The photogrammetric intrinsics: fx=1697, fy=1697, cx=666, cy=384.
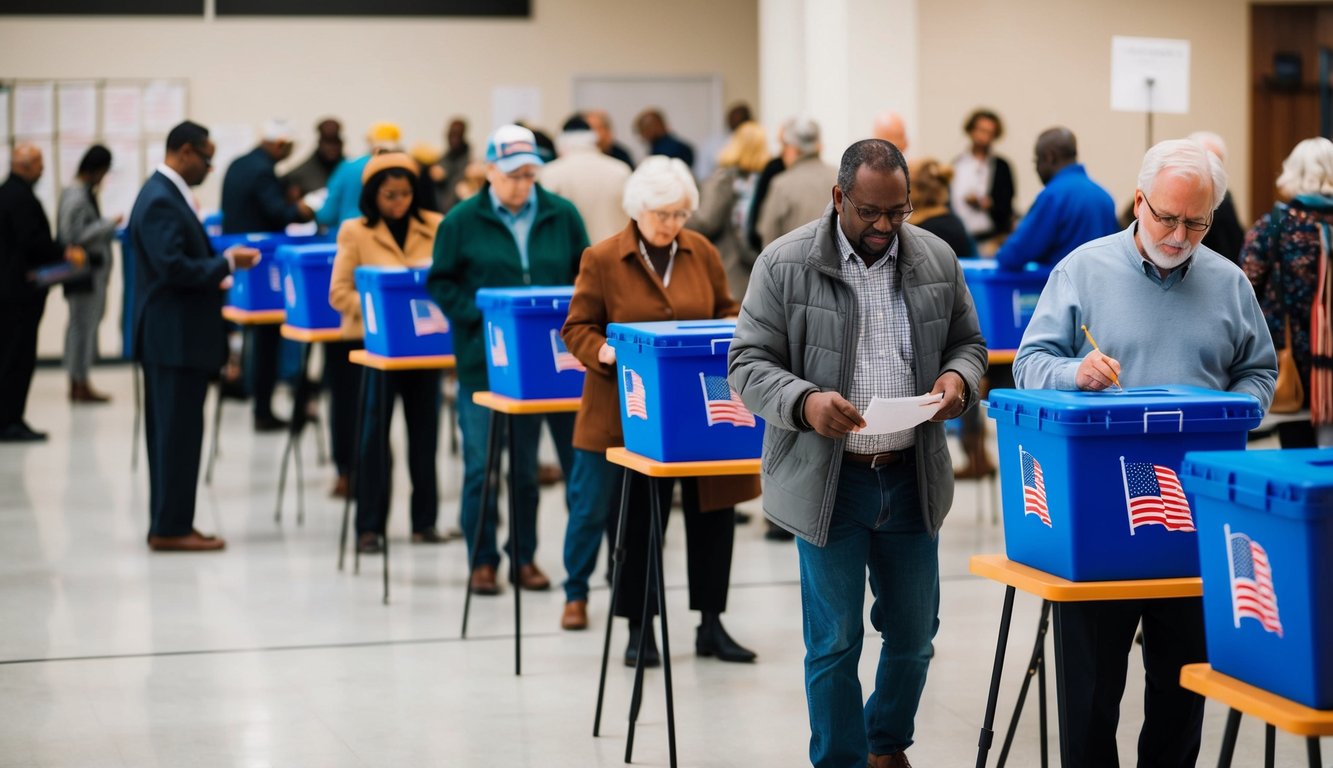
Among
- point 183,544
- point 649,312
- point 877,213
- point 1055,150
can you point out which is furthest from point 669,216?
point 183,544

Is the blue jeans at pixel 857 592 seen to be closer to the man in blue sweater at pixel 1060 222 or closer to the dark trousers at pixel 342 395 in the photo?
the man in blue sweater at pixel 1060 222

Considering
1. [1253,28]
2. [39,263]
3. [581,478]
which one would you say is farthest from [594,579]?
[1253,28]

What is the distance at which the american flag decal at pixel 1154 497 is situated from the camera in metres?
3.16

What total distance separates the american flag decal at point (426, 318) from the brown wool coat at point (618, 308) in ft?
4.50

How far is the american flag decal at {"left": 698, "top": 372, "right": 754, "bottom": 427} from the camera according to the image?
14.4 ft

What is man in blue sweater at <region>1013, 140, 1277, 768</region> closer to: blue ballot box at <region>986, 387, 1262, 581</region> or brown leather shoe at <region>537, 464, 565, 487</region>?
blue ballot box at <region>986, 387, 1262, 581</region>

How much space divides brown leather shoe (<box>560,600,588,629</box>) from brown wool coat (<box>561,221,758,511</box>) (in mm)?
912

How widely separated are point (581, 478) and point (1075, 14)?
25.4ft

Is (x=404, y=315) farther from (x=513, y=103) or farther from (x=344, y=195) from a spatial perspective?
(x=513, y=103)

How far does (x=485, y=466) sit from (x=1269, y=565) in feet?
13.1

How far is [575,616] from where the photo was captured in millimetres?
5883

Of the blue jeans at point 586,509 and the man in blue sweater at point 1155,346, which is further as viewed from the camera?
the blue jeans at point 586,509

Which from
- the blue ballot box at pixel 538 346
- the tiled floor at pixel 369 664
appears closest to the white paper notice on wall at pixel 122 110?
the tiled floor at pixel 369 664

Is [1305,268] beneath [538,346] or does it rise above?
above
